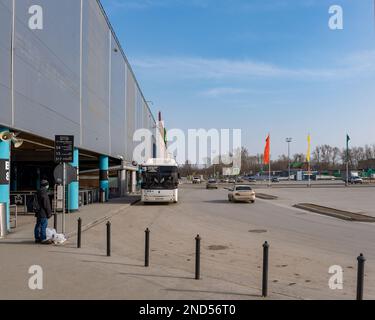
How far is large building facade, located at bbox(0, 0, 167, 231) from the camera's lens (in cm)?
1478

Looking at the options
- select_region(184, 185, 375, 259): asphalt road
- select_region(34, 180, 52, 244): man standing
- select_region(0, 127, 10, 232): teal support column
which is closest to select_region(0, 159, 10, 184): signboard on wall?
select_region(0, 127, 10, 232): teal support column

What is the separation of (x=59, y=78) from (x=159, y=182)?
1257 centimetres

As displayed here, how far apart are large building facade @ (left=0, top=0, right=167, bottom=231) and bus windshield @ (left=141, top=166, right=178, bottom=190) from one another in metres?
4.07

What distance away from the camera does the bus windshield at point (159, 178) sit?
3100 centimetres

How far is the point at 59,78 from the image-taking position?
20859 millimetres

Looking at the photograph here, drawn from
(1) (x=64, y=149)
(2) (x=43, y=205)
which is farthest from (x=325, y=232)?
(2) (x=43, y=205)

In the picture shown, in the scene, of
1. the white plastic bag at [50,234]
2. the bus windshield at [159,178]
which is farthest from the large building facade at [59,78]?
the bus windshield at [159,178]

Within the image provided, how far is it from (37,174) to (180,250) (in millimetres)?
37774

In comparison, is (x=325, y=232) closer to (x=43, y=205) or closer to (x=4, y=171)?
(x=43, y=205)

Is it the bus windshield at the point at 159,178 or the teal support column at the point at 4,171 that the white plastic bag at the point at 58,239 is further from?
the bus windshield at the point at 159,178

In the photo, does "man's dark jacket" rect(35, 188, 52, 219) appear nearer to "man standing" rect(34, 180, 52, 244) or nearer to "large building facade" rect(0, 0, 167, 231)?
"man standing" rect(34, 180, 52, 244)

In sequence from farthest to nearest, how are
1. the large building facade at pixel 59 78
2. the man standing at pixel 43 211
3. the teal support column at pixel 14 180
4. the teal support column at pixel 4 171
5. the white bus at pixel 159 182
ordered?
1. the teal support column at pixel 14 180
2. the white bus at pixel 159 182
3. the large building facade at pixel 59 78
4. the teal support column at pixel 4 171
5. the man standing at pixel 43 211
